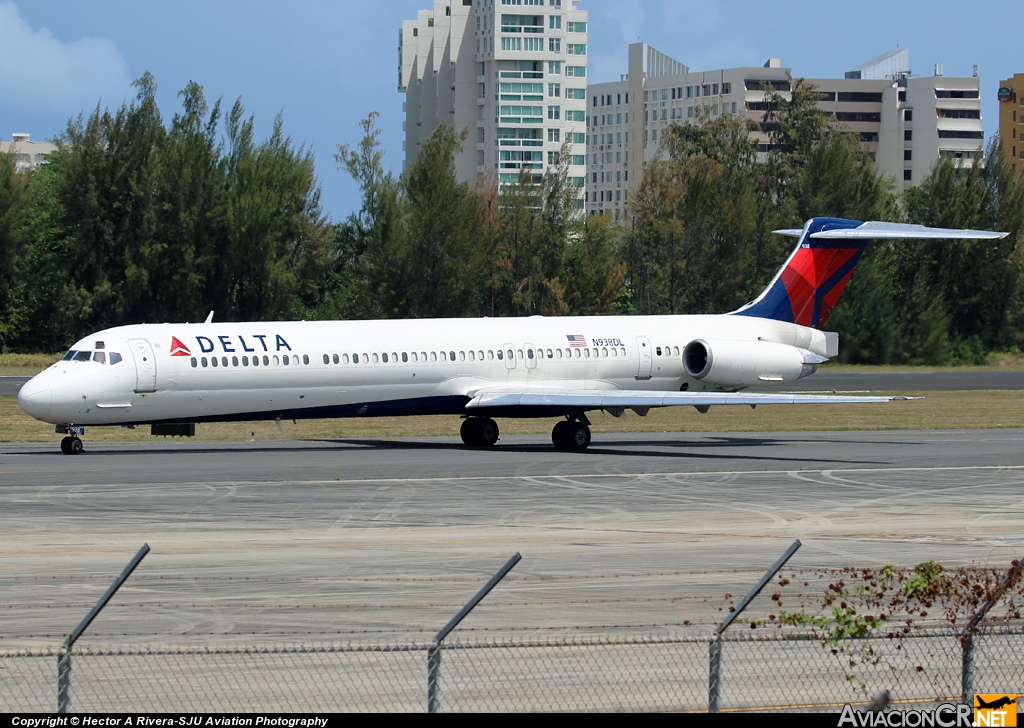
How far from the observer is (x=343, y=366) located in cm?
3144

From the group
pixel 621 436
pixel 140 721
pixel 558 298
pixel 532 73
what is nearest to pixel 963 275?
pixel 558 298

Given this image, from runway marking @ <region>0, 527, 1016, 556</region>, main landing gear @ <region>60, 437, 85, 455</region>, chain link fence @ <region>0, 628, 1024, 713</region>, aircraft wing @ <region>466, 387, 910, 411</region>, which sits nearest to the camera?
chain link fence @ <region>0, 628, 1024, 713</region>

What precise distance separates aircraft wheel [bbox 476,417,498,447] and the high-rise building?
16969cm

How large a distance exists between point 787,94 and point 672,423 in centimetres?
15643

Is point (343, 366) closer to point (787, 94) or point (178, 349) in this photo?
point (178, 349)

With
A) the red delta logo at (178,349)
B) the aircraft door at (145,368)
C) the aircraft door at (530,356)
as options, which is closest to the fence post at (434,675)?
the aircraft door at (145,368)

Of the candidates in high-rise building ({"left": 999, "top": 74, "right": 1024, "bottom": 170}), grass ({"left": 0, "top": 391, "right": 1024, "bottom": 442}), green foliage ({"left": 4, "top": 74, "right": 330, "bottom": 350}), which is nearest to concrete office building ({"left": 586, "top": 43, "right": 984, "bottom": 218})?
high-rise building ({"left": 999, "top": 74, "right": 1024, "bottom": 170})

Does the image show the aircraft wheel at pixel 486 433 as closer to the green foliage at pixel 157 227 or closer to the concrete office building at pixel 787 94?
the green foliage at pixel 157 227

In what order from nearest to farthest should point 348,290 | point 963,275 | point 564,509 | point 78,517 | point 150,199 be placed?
point 78,517, point 564,509, point 150,199, point 348,290, point 963,275

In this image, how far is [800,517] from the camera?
846 inches

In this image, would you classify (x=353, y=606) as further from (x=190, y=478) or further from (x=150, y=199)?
(x=150, y=199)

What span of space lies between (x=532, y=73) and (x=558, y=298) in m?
74.8

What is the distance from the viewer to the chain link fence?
32.6ft

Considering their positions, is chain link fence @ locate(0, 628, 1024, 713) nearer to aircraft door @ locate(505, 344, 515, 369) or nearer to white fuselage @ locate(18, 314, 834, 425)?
white fuselage @ locate(18, 314, 834, 425)
